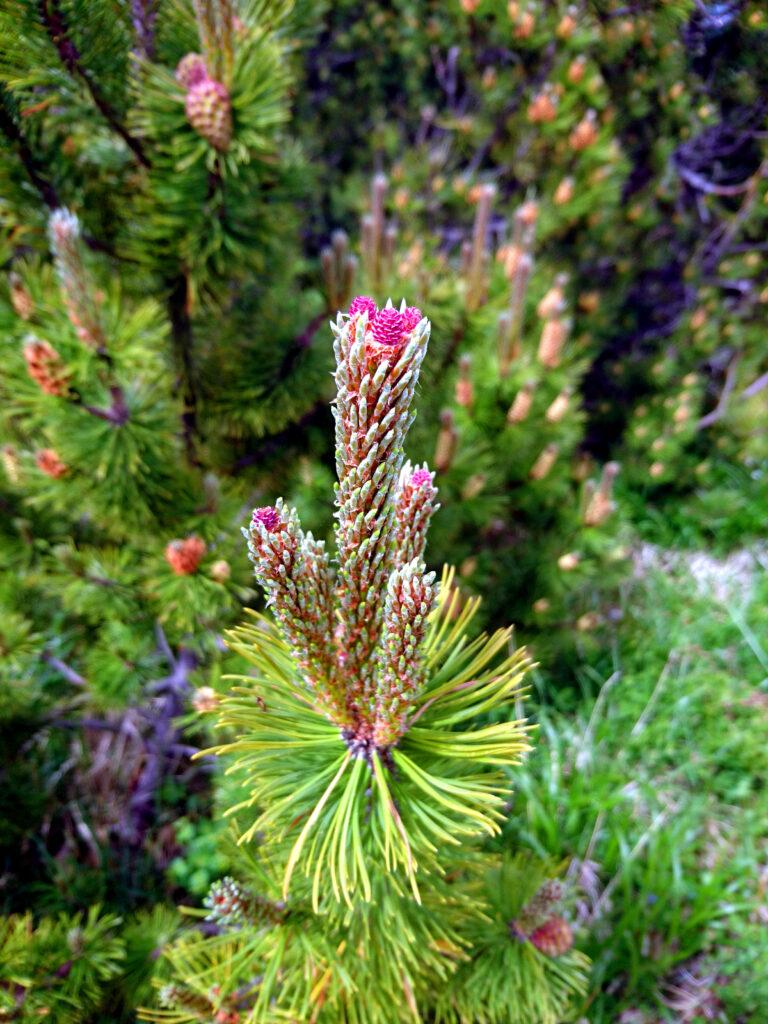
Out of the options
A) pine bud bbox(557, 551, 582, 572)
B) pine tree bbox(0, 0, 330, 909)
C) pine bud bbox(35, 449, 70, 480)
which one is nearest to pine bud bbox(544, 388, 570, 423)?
pine bud bbox(557, 551, 582, 572)

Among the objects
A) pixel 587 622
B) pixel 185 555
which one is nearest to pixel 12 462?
pixel 185 555

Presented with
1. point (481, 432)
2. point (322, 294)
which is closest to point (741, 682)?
point (481, 432)

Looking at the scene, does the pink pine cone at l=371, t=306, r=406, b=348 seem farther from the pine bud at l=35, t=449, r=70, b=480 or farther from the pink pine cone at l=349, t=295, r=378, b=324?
the pine bud at l=35, t=449, r=70, b=480

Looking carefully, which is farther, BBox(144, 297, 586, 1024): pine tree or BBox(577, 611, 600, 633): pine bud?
BBox(577, 611, 600, 633): pine bud

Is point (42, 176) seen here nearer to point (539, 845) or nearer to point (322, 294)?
point (322, 294)

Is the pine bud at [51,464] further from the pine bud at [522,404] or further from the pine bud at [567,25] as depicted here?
the pine bud at [567,25]

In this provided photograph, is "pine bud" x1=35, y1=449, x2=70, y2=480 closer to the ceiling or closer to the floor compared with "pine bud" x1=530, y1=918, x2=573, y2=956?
closer to the ceiling

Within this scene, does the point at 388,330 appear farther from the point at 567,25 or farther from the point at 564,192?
the point at 567,25
